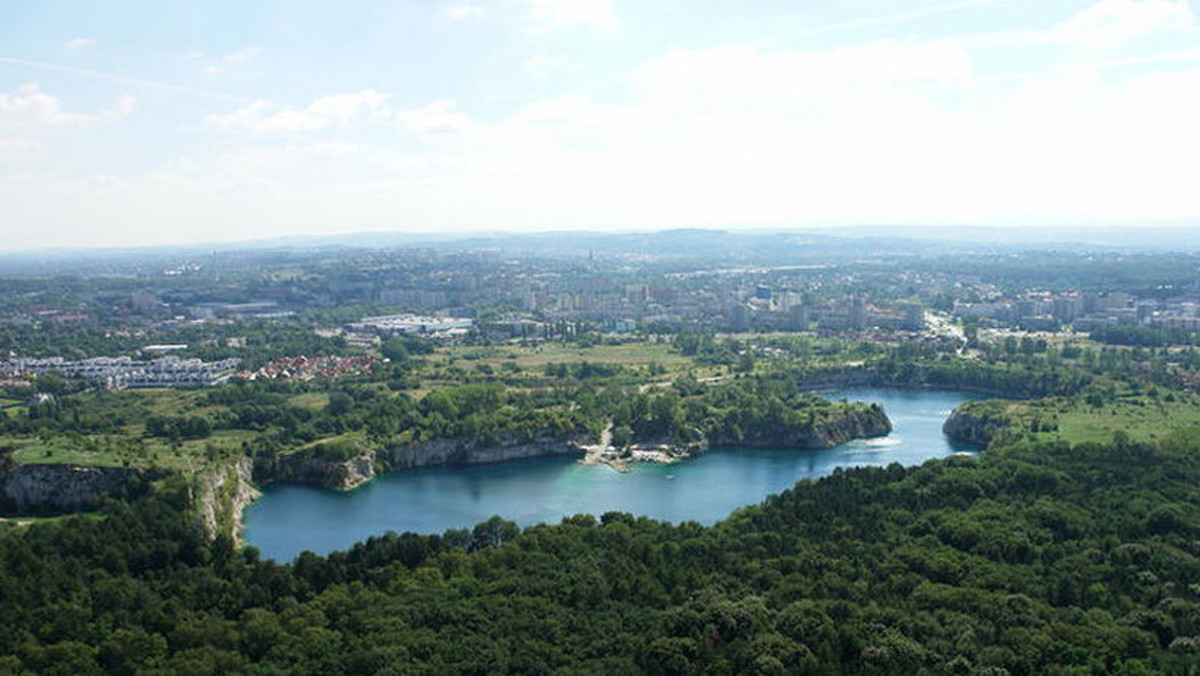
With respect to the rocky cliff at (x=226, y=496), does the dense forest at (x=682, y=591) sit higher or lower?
higher

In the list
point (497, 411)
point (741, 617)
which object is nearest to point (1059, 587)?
point (741, 617)

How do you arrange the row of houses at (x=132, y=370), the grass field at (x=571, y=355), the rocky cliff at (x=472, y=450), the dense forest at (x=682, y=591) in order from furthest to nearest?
the grass field at (x=571, y=355)
the row of houses at (x=132, y=370)
the rocky cliff at (x=472, y=450)
the dense forest at (x=682, y=591)

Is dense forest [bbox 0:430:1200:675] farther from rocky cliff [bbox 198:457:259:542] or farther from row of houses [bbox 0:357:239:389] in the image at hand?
row of houses [bbox 0:357:239:389]

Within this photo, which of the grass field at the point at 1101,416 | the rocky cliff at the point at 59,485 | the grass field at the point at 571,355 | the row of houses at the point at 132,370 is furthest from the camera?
the grass field at the point at 571,355

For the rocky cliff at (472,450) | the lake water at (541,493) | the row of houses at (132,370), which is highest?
the row of houses at (132,370)

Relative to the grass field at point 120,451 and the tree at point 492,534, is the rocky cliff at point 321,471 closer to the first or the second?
the grass field at point 120,451

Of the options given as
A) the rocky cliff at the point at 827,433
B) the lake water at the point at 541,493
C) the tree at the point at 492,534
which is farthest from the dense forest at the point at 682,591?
the rocky cliff at the point at 827,433

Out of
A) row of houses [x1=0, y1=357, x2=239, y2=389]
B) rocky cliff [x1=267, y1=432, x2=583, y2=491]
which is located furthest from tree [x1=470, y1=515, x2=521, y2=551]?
row of houses [x1=0, y1=357, x2=239, y2=389]

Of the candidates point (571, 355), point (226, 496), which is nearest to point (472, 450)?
point (226, 496)
